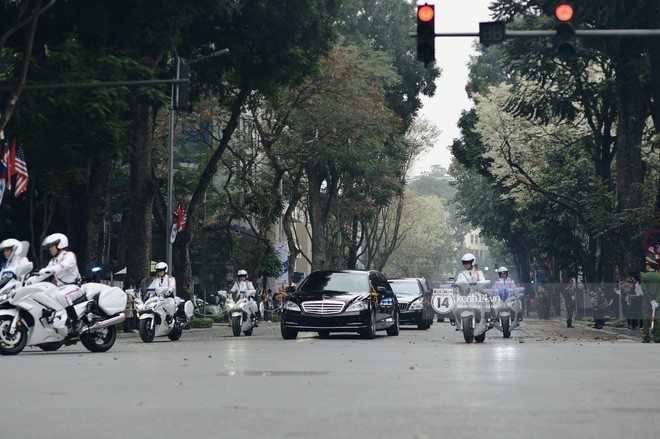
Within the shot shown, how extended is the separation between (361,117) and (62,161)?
22107mm

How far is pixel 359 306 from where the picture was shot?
94.6ft

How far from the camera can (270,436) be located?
8781 millimetres

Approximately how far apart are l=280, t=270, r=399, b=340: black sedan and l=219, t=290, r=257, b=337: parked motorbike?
3.48 metres

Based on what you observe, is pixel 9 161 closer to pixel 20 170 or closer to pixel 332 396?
pixel 20 170

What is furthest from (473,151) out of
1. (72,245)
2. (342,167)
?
(72,245)

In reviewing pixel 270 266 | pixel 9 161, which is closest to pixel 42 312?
pixel 9 161

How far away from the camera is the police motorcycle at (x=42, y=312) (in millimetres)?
20431

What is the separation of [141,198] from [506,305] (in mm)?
11306

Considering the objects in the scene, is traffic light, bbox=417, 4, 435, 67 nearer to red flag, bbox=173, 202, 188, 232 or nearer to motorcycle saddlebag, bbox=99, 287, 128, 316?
motorcycle saddlebag, bbox=99, 287, 128, 316

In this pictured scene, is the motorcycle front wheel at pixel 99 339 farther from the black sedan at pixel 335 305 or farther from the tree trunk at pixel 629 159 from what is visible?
the tree trunk at pixel 629 159

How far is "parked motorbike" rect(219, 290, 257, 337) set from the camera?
33375 millimetres

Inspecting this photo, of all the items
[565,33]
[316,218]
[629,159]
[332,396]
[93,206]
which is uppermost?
[316,218]

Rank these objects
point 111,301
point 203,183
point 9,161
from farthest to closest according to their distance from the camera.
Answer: point 203,183, point 9,161, point 111,301

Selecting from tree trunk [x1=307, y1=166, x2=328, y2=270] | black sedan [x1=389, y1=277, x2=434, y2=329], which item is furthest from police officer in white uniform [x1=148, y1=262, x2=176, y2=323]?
tree trunk [x1=307, y1=166, x2=328, y2=270]
